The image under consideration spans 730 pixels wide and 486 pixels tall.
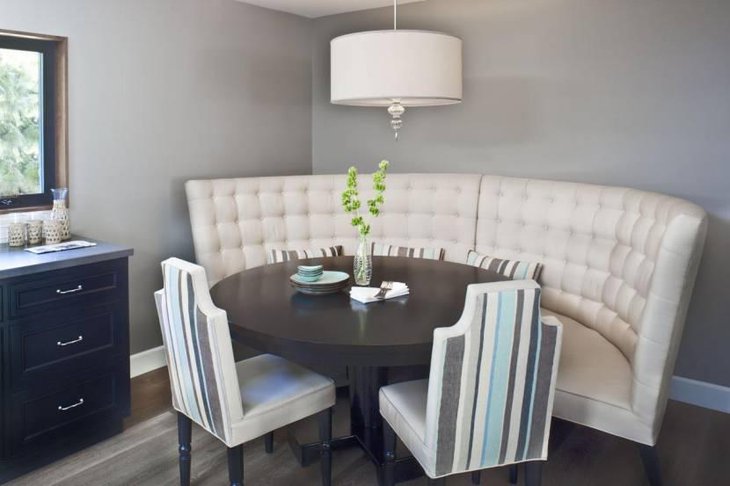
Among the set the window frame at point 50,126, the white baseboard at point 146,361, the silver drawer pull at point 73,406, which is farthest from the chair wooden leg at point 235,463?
the window frame at point 50,126

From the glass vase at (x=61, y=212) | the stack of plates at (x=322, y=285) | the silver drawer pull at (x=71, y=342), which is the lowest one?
the silver drawer pull at (x=71, y=342)

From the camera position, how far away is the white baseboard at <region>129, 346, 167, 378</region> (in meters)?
3.39

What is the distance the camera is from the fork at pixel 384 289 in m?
2.32

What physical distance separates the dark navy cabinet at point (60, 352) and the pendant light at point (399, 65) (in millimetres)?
1321

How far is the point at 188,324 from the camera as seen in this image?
Result: 196cm

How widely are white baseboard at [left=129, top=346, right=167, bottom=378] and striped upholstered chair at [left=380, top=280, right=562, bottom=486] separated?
2.06m

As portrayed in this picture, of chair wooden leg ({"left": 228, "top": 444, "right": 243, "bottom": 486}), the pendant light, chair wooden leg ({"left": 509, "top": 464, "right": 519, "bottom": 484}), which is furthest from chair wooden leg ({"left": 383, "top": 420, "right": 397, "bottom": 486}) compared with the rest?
the pendant light

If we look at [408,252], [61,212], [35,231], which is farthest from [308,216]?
[35,231]

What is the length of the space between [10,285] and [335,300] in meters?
1.27

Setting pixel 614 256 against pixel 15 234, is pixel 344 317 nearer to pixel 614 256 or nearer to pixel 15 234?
pixel 614 256

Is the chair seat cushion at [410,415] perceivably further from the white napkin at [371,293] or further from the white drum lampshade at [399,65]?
the white drum lampshade at [399,65]

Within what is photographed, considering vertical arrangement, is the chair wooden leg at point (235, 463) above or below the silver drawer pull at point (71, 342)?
below

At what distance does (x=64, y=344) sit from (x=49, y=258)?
373 mm

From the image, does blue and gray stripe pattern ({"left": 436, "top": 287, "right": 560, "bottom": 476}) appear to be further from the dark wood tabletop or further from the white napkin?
the white napkin
